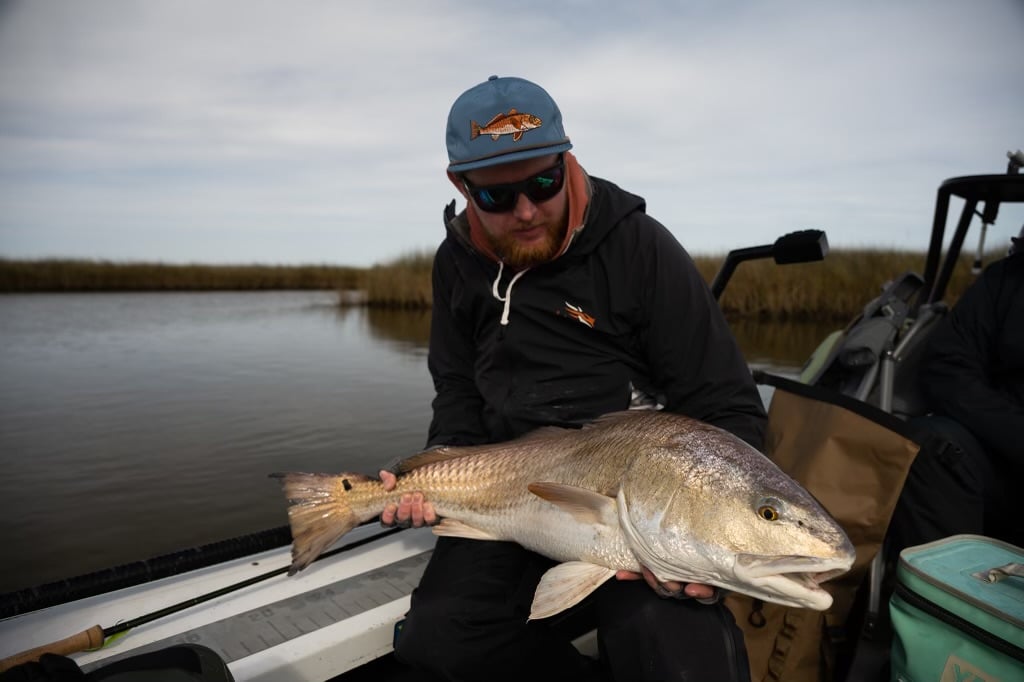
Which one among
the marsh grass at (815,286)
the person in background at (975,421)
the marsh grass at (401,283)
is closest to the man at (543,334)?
the person in background at (975,421)

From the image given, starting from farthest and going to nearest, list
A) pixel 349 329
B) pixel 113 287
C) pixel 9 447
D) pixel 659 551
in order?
pixel 113 287, pixel 349 329, pixel 9 447, pixel 659 551

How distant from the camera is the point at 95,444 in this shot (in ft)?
24.8

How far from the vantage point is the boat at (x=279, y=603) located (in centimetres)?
210

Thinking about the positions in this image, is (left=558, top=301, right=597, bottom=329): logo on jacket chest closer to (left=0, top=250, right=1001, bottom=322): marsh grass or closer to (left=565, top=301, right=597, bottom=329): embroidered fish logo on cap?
(left=565, top=301, right=597, bottom=329): embroidered fish logo on cap

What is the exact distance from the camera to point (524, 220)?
2.47m

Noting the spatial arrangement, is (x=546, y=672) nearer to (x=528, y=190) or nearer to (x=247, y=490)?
(x=528, y=190)

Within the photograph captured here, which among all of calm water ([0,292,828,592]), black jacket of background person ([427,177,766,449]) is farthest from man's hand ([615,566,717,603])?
calm water ([0,292,828,592])

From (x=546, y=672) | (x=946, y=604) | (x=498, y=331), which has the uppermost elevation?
(x=498, y=331)

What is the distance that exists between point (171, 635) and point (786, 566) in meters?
2.08

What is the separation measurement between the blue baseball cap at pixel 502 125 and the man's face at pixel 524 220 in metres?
0.07

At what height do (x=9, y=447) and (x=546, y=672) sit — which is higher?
(x=546, y=672)

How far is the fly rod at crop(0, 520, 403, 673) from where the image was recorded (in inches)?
70.9

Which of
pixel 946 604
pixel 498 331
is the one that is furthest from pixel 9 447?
pixel 946 604

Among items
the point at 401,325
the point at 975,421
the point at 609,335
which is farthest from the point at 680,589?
the point at 401,325
